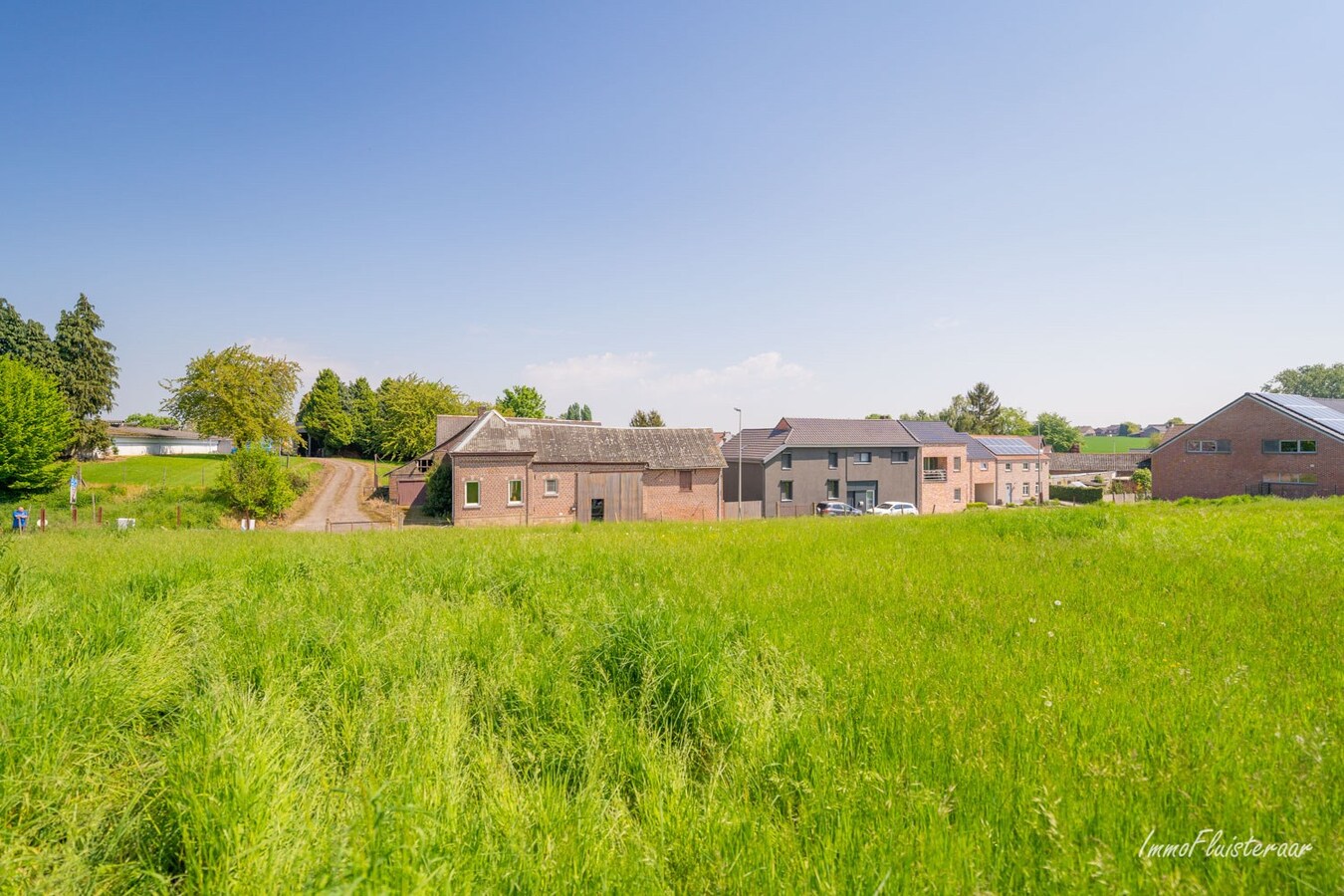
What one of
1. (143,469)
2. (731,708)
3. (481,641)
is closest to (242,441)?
(143,469)

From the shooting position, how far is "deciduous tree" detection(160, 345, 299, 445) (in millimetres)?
39219

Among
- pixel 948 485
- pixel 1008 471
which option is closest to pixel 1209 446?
pixel 1008 471

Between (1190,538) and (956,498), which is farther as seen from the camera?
(956,498)

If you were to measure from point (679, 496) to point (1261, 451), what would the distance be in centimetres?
3852

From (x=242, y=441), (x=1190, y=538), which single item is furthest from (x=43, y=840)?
(x=242, y=441)

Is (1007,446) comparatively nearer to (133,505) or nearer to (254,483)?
(254,483)

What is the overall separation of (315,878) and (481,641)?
326 centimetres

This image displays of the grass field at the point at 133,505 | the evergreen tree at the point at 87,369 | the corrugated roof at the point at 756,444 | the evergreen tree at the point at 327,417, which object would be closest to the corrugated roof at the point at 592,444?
the corrugated roof at the point at 756,444

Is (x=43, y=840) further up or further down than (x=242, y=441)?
further down

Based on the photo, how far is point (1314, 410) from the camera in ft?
114

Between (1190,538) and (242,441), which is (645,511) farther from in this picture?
(242,441)

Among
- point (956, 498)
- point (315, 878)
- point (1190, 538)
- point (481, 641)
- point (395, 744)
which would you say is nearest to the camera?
point (315, 878)

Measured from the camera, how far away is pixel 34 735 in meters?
3.09

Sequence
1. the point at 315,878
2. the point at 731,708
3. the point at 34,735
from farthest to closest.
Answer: the point at 731,708 → the point at 34,735 → the point at 315,878
